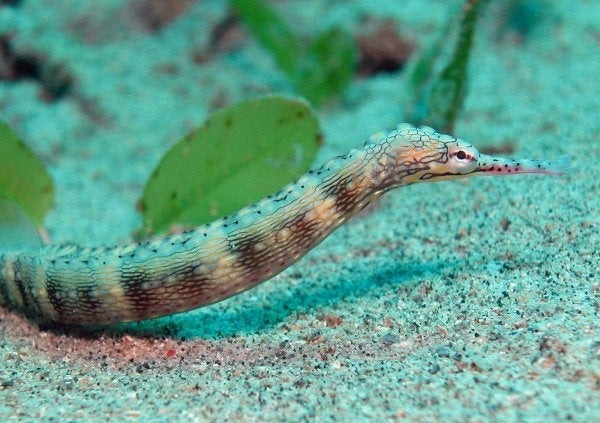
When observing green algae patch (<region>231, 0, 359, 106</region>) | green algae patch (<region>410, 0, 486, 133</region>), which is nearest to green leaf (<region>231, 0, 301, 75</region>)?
green algae patch (<region>231, 0, 359, 106</region>)

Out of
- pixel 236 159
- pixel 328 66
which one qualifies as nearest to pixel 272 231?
pixel 236 159

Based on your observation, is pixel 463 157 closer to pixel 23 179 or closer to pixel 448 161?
pixel 448 161

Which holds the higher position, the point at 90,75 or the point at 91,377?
the point at 90,75

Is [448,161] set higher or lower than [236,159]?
higher

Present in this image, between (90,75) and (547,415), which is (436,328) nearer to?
(547,415)

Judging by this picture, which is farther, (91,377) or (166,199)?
(166,199)

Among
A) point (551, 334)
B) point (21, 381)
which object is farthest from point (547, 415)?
point (21, 381)

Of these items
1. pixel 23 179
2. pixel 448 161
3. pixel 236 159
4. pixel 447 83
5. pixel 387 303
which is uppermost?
pixel 447 83
